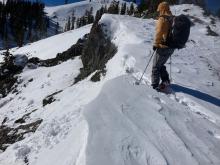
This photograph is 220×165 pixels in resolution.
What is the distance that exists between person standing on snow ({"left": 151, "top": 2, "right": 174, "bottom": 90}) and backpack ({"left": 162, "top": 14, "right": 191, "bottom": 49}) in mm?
117

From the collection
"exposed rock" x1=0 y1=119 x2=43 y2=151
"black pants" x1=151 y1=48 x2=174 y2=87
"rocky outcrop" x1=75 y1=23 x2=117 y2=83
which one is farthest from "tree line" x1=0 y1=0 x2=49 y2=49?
"black pants" x1=151 y1=48 x2=174 y2=87

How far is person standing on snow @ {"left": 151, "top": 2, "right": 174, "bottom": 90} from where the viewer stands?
9828 mm

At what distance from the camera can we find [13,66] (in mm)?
25578

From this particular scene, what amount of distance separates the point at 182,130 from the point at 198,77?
4.89 meters

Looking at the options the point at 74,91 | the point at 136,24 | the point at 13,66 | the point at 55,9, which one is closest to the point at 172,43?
the point at 74,91

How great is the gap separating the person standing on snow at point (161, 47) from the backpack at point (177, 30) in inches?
4.6

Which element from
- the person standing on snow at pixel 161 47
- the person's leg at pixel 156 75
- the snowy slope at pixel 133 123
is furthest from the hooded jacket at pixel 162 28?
the snowy slope at pixel 133 123

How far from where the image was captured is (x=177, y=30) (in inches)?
382

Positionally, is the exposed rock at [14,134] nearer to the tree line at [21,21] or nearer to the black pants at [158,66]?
the black pants at [158,66]

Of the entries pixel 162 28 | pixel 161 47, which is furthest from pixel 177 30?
pixel 161 47

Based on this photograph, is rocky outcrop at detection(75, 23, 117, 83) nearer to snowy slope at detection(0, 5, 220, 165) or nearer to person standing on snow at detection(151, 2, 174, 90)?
snowy slope at detection(0, 5, 220, 165)

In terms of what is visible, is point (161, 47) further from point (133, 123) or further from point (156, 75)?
point (133, 123)

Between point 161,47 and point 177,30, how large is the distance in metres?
0.70

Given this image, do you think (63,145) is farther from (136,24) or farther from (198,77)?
(136,24)
